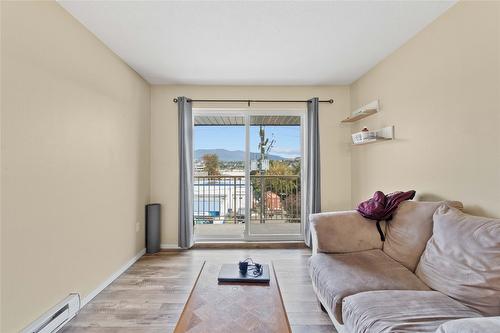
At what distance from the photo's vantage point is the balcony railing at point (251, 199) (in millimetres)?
3969

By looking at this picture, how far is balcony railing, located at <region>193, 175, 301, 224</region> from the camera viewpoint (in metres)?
3.97

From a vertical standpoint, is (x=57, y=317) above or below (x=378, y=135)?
below

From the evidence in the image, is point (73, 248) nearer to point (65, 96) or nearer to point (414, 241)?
point (65, 96)

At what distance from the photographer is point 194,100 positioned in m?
3.65

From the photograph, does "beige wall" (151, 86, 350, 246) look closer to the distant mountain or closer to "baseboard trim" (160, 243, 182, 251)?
"baseboard trim" (160, 243, 182, 251)

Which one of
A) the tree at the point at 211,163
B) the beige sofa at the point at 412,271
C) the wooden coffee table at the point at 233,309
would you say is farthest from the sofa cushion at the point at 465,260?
the tree at the point at 211,163

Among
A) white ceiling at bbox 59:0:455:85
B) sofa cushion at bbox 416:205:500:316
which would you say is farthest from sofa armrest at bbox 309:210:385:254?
white ceiling at bbox 59:0:455:85

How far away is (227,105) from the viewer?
370cm

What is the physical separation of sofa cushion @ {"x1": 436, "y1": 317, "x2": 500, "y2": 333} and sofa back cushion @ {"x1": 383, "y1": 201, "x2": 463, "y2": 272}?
933 mm

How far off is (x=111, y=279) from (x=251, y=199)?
2.09 meters

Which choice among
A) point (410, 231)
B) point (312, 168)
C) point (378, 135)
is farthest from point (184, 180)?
point (410, 231)

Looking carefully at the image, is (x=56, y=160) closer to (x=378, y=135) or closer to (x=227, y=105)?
(x=227, y=105)

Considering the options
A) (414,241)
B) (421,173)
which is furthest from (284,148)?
(414,241)

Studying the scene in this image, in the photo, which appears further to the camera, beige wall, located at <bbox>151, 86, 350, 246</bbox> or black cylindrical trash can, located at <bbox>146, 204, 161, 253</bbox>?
beige wall, located at <bbox>151, 86, 350, 246</bbox>
